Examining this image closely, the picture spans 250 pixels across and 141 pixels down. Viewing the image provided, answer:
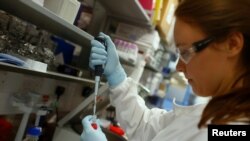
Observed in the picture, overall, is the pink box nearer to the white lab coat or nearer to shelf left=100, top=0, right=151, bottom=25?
shelf left=100, top=0, right=151, bottom=25

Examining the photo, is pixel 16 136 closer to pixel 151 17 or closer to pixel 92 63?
pixel 92 63

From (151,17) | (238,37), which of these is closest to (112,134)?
(151,17)

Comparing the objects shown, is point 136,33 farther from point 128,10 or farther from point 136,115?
point 136,115

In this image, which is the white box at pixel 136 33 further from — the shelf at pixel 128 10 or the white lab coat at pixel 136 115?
the white lab coat at pixel 136 115

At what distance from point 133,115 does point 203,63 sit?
1.70ft

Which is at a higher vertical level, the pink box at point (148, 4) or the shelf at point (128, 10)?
the pink box at point (148, 4)

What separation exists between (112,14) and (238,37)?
1.47 meters

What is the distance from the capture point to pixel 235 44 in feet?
2.80

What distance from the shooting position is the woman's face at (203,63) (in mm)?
892

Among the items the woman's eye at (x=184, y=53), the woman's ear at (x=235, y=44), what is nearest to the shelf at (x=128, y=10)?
the woman's eye at (x=184, y=53)

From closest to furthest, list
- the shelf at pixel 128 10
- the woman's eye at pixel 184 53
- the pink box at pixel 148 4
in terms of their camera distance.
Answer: the woman's eye at pixel 184 53 → the shelf at pixel 128 10 → the pink box at pixel 148 4

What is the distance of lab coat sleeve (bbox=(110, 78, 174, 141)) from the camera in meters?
1.29

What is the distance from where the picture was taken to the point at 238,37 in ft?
2.78

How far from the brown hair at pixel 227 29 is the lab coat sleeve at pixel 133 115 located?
1.44 ft
